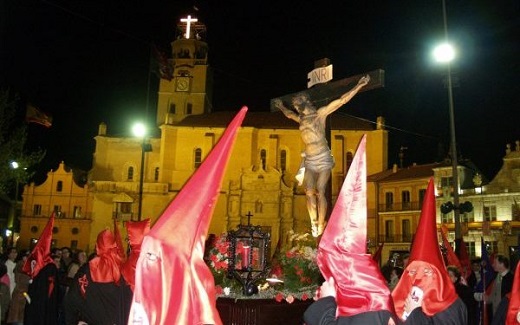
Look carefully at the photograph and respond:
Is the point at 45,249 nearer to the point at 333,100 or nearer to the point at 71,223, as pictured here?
the point at 333,100

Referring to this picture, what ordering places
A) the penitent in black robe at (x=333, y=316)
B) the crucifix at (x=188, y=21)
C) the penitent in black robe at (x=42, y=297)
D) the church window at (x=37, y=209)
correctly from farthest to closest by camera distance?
the crucifix at (x=188, y=21) < the church window at (x=37, y=209) < the penitent in black robe at (x=42, y=297) < the penitent in black robe at (x=333, y=316)

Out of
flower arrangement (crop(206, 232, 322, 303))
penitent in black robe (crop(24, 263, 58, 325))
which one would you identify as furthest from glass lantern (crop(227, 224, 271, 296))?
penitent in black robe (crop(24, 263, 58, 325))

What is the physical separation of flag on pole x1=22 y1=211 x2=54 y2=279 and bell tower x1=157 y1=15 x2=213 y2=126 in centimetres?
5669

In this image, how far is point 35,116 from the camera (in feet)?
92.4

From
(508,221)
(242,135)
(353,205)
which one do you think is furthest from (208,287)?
(242,135)

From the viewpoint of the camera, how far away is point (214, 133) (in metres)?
58.3

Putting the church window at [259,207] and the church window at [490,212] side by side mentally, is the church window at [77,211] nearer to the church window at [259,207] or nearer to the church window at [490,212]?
the church window at [259,207]

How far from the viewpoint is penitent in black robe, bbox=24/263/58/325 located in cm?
920

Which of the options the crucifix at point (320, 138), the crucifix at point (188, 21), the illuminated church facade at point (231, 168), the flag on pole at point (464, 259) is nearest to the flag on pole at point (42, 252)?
the crucifix at point (320, 138)

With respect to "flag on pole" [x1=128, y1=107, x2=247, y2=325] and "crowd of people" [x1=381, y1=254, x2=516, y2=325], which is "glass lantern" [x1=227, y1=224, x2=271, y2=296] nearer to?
"crowd of people" [x1=381, y1=254, x2=516, y2=325]

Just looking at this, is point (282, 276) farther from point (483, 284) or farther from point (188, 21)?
point (188, 21)

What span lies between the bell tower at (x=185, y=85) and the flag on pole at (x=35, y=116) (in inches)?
1430

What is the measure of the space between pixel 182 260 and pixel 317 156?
7173mm

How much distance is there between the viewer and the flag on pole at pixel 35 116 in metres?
27.9
